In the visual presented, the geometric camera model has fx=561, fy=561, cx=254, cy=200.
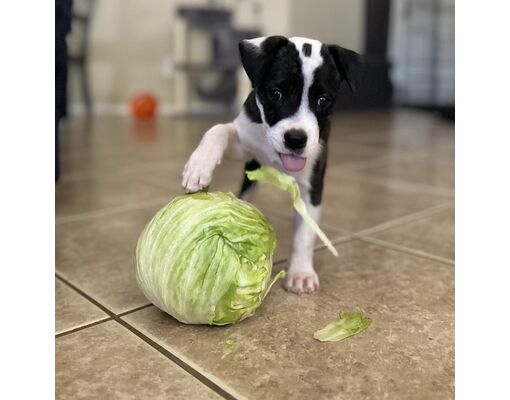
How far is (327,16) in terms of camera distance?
652cm

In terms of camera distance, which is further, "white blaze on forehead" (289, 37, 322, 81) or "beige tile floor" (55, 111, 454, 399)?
"white blaze on forehead" (289, 37, 322, 81)

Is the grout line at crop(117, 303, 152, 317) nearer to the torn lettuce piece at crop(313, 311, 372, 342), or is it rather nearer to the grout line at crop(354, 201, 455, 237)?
the torn lettuce piece at crop(313, 311, 372, 342)

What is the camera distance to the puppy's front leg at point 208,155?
1.13 meters

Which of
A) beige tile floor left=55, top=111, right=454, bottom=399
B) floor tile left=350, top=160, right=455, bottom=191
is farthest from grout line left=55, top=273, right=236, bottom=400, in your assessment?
floor tile left=350, top=160, right=455, bottom=191

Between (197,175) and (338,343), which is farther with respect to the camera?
(197,175)

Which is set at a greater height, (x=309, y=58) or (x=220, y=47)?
(x=220, y=47)

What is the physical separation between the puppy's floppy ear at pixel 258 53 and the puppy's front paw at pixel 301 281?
1.42 feet

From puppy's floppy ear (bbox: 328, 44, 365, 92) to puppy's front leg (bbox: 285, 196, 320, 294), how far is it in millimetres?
302

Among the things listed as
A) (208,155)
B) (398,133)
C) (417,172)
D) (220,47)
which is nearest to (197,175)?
(208,155)

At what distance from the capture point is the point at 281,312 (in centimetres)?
111

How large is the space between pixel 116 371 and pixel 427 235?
1087 mm

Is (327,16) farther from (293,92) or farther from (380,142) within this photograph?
(293,92)

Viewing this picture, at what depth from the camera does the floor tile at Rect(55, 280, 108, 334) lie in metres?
1.06

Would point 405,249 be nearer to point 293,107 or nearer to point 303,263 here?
point 303,263
